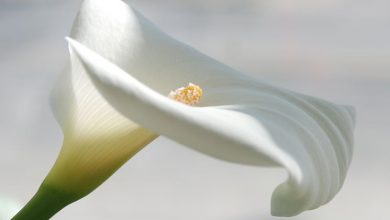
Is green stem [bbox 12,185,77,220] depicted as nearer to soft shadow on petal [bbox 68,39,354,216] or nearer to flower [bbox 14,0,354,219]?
flower [bbox 14,0,354,219]

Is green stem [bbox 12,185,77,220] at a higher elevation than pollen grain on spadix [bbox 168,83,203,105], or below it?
below

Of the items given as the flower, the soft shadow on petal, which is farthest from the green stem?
the soft shadow on petal

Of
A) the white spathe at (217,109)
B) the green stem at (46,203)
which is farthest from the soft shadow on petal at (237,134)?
the green stem at (46,203)

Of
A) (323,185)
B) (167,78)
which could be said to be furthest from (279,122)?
(167,78)

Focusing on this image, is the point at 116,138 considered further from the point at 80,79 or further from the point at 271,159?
the point at 271,159

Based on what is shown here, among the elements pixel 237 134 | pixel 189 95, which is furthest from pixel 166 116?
pixel 189 95

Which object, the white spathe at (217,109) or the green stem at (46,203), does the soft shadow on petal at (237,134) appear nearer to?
the white spathe at (217,109)

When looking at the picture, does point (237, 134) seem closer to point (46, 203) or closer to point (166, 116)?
point (166, 116)
